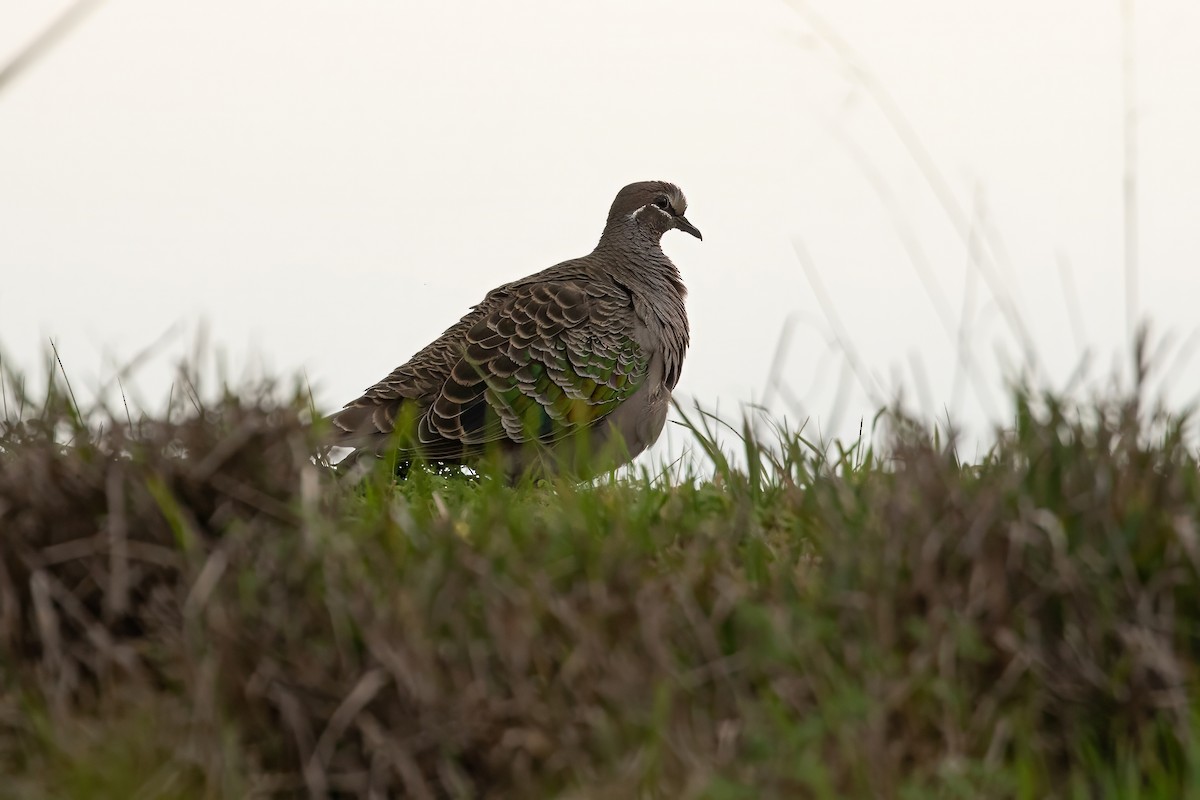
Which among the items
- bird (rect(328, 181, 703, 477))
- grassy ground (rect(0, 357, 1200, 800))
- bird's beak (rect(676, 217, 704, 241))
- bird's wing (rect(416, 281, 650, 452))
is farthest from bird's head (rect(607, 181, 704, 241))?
grassy ground (rect(0, 357, 1200, 800))

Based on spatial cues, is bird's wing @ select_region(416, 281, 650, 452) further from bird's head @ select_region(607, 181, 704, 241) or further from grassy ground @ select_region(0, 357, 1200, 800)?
grassy ground @ select_region(0, 357, 1200, 800)

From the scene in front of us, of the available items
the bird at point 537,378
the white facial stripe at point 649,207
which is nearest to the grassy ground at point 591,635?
the bird at point 537,378

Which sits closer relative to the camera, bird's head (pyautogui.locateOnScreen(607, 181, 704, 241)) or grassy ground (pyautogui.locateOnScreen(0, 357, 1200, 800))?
grassy ground (pyautogui.locateOnScreen(0, 357, 1200, 800))

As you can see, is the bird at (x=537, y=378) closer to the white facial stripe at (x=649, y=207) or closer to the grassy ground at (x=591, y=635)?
the white facial stripe at (x=649, y=207)

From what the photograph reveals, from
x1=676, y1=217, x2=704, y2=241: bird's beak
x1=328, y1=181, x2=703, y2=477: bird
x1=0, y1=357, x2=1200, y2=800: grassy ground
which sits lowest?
x1=0, y1=357, x2=1200, y2=800: grassy ground

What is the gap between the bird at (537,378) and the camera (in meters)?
6.69

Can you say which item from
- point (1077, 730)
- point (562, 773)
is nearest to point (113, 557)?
point (562, 773)

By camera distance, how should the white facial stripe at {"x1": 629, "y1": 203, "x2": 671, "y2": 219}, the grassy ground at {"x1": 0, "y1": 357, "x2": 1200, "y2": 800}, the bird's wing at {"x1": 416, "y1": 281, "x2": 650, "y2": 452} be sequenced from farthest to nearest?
the white facial stripe at {"x1": 629, "y1": 203, "x2": 671, "y2": 219}
the bird's wing at {"x1": 416, "y1": 281, "x2": 650, "y2": 452}
the grassy ground at {"x1": 0, "y1": 357, "x2": 1200, "y2": 800}

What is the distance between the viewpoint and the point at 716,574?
3.22 metres

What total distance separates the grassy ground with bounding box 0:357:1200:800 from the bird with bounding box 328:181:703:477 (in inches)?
121

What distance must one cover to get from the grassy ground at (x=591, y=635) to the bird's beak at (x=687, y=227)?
4.98m

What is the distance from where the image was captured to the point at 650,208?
8297 mm

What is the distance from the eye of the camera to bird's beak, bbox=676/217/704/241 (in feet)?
27.6

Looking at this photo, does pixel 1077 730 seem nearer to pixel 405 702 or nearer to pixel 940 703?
pixel 940 703
